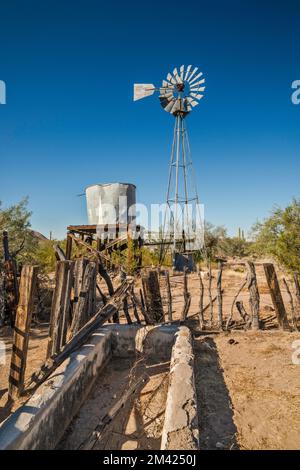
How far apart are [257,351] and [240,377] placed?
3.11ft

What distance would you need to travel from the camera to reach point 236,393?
3.60 metres

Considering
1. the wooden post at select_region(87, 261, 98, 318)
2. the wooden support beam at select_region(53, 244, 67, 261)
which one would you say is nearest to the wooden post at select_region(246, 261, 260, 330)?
the wooden post at select_region(87, 261, 98, 318)

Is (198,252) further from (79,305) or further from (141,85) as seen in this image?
(79,305)

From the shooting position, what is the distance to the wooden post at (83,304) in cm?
453

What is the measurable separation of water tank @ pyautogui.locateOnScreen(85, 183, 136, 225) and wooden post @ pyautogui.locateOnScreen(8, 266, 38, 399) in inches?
465

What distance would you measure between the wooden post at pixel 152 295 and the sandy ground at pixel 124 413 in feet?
4.45

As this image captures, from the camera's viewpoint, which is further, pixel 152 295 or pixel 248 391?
pixel 152 295

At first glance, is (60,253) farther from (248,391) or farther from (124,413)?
(248,391)

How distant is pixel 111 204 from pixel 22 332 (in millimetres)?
12323

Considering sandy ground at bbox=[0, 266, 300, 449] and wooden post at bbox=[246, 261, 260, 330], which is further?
wooden post at bbox=[246, 261, 260, 330]

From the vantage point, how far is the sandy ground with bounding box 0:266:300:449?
2846mm

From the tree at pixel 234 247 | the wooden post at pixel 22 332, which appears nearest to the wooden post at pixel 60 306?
the wooden post at pixel 22 332

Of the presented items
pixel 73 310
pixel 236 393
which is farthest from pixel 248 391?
pixel 73 310

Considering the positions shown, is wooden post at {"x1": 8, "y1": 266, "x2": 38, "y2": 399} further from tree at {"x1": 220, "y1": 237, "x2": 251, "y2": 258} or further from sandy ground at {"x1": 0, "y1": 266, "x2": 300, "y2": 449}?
tree at {"x1": 220, "y1": 237, "x2": 251, "y2": 258}
